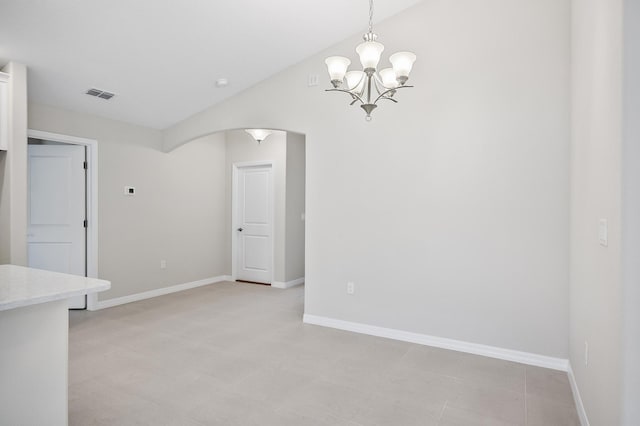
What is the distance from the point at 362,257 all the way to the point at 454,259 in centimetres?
92

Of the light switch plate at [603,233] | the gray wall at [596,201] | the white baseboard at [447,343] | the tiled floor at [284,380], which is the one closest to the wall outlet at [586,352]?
the gray wall at [596,201]

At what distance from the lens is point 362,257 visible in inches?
155

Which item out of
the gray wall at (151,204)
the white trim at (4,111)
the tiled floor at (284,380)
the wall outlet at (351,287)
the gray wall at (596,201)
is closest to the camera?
the gray wall at (596,201)

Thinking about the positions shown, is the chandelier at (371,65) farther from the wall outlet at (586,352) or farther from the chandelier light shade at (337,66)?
the wall outlet at (586,352)

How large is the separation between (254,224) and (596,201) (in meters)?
5.24

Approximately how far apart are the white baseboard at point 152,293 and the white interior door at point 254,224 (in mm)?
466

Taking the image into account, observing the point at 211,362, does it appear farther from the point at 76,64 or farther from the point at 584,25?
the point at 584,25

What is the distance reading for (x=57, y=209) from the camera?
4570 mm

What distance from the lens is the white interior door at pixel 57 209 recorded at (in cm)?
448

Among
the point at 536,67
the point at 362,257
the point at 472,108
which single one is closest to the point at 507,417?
the point at 362,257

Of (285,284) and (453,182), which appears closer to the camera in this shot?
(453,182)

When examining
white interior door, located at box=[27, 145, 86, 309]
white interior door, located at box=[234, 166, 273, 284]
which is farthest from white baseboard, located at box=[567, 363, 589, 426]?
white interior door, located at box=[27, 145, 86, 309]

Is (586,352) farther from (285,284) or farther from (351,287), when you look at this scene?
(285,284)

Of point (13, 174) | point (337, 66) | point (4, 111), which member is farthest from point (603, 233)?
point (4, 111)
